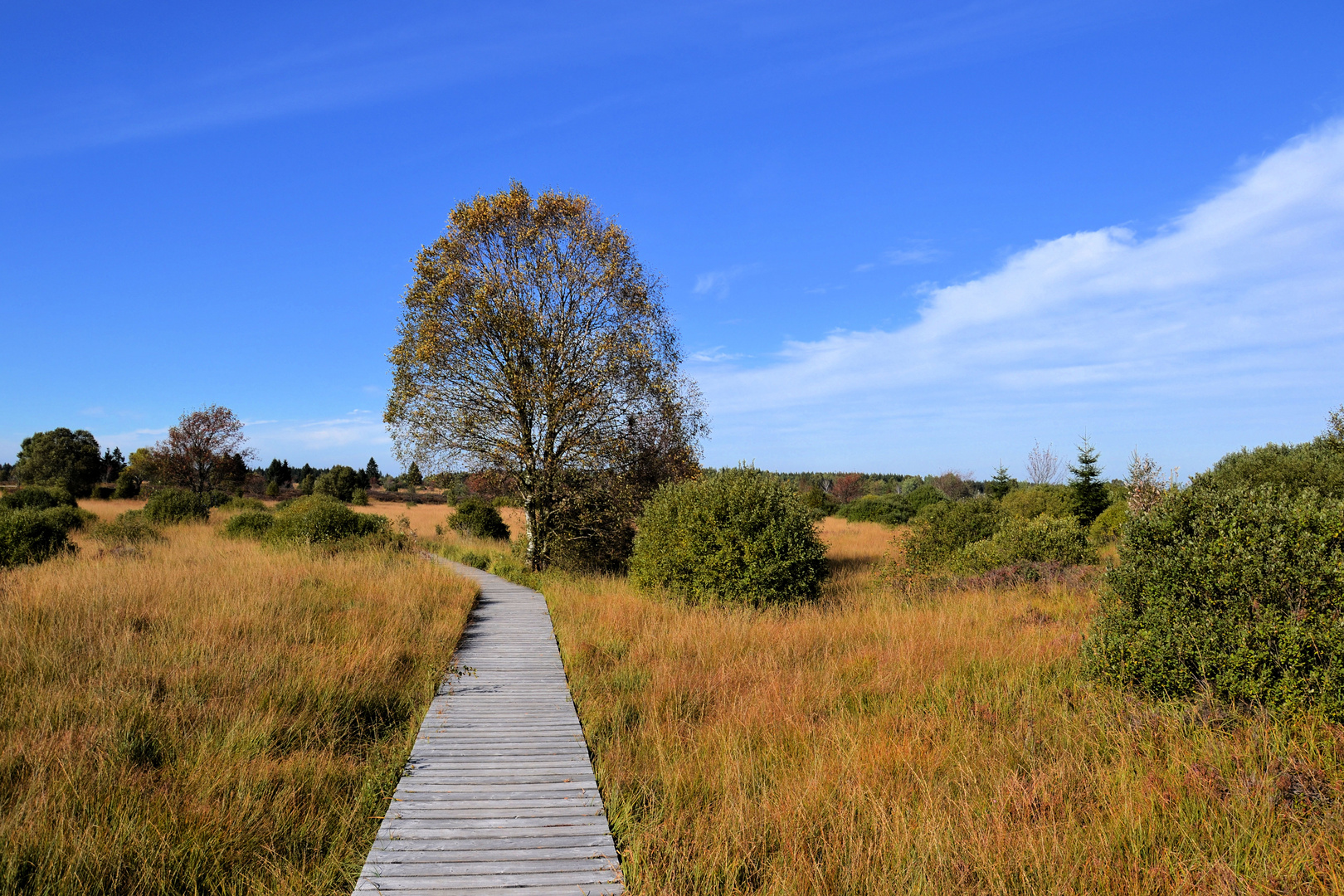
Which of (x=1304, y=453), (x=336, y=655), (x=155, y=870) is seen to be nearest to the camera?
(x=155, y=870)

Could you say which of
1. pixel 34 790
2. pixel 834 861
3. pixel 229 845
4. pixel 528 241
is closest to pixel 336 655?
pixel 34 790

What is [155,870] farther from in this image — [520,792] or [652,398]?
[652,398]

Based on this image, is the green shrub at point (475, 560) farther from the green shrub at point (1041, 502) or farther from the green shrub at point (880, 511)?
the green shrub at point (880, 511)

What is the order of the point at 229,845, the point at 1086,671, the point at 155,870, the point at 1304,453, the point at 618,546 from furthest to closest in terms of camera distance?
the point at 618,546, the point at 1304,453, the point at 1086,671, the point at 229,845, the point at 155,870

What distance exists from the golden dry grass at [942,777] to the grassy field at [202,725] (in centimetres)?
188

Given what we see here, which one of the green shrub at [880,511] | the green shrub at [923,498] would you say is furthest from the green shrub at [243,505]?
the green shrub at [923,498]

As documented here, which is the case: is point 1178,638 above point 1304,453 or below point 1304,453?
below

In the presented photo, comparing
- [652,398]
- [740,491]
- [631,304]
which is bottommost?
[740,491]

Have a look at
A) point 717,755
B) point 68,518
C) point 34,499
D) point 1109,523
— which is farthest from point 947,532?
point 34,499

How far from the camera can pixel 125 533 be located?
1877 centimetres

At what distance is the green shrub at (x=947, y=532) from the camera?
16.3 meters

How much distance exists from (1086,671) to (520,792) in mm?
5236

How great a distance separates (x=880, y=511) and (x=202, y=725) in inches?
1430

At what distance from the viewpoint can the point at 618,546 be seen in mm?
18656
